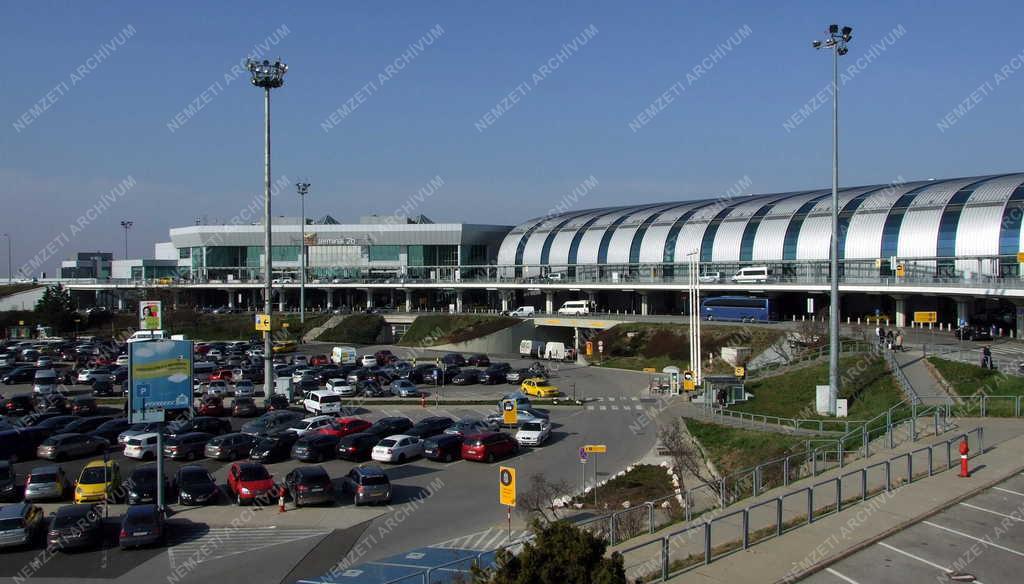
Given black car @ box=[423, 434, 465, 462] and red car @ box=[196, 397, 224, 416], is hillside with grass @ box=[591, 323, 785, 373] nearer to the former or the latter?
black car @ box=[423, 434, 465, 462]

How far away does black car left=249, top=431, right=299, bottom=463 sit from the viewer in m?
25.3

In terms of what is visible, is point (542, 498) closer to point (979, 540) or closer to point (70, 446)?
point (979, 540)

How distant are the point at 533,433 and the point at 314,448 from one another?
7.86 m

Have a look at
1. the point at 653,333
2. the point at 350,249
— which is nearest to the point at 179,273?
the point at 350,249

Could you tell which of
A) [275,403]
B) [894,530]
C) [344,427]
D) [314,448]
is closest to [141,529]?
[314,448]

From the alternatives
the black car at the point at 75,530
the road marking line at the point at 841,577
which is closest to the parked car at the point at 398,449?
the black car at the point at 75,530

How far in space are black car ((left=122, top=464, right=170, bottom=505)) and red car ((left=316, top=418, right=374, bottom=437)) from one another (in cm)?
755

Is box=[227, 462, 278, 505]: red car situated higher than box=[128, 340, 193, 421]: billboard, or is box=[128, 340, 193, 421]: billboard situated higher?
box=[128, 340, 193, 421]: billboard

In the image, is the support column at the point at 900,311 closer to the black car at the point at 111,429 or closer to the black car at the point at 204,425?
the black car at the point at 204,425

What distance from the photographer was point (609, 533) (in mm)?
12820

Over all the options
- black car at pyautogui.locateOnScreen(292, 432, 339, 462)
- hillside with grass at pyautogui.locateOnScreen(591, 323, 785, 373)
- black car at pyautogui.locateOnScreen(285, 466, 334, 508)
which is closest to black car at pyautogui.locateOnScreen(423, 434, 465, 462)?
black car at pyautogui.locateOnScreen(292, 432, 339, 462)

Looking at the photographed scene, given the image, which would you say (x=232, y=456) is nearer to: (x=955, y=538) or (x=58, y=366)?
(x=955, y=538)

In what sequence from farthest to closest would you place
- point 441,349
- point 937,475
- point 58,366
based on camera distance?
1. point 441,349
2. point 58,366
3. point 937,475

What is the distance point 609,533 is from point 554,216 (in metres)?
83.2
